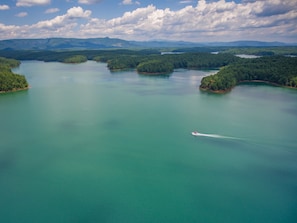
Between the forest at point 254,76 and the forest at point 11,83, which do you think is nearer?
the forest at point 11,83

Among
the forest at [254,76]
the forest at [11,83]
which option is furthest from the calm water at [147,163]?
the forest at [254,76]

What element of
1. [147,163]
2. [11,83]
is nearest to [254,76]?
[147,163]

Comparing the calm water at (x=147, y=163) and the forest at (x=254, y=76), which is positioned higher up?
the forest at (x=254, y=76)

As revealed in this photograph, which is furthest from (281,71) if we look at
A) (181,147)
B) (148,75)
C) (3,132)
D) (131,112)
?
(3,132)

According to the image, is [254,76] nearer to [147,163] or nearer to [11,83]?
[147,163]

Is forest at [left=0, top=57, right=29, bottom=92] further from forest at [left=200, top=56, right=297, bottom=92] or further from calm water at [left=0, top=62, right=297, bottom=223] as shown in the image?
forest at [left=200, top=56, right=297, bottom=92]

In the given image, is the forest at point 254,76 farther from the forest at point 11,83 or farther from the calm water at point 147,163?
the forest at point 11,83

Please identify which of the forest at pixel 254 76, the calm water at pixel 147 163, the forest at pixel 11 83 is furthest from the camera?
the forest at pixel 254 76

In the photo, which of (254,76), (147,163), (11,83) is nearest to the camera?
(147,163)

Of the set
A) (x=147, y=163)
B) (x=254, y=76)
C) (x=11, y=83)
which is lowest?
(x=147, y=163)
